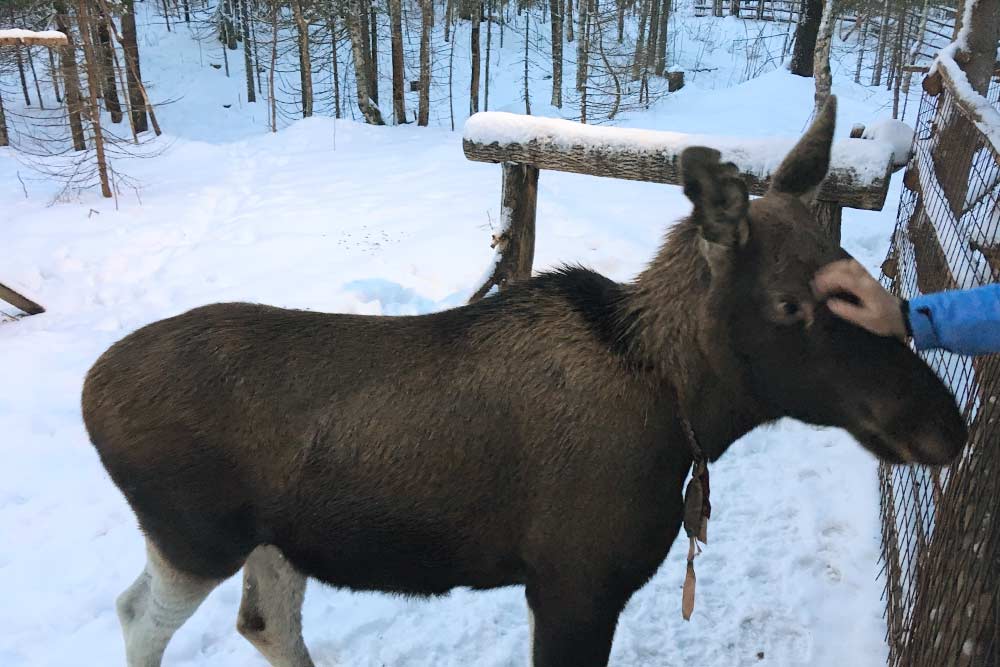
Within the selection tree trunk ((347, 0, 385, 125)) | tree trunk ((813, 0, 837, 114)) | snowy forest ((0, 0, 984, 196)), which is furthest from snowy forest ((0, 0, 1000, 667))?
tree trunk ((347, 0, 385, 125))

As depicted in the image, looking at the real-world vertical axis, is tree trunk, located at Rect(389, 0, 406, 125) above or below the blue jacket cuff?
below

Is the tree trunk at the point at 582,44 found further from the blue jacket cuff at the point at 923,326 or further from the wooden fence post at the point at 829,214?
the blue jacket cuff at the point at 923,326

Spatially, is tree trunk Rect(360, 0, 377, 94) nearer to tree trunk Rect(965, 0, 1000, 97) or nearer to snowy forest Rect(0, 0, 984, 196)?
snowy forest Rect(0, 0, 984, 196)

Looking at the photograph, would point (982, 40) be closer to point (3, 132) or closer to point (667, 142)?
point (667, 142)

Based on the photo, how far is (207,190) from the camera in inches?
508

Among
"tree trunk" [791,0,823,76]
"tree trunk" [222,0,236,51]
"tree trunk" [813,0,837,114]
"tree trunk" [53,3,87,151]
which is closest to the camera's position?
"tree trunk" [53,3,87,151]

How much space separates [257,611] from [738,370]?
2185 mm

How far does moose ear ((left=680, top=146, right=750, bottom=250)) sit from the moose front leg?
119 cm

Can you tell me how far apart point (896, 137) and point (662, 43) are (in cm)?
2937

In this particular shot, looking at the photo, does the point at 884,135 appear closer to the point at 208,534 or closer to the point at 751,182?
the point at 751,182

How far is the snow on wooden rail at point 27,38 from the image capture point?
7680mm

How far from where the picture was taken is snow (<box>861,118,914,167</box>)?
4184 mm

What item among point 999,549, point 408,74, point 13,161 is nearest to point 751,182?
point 999,549

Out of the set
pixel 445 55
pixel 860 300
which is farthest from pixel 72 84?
pixel 445 55
